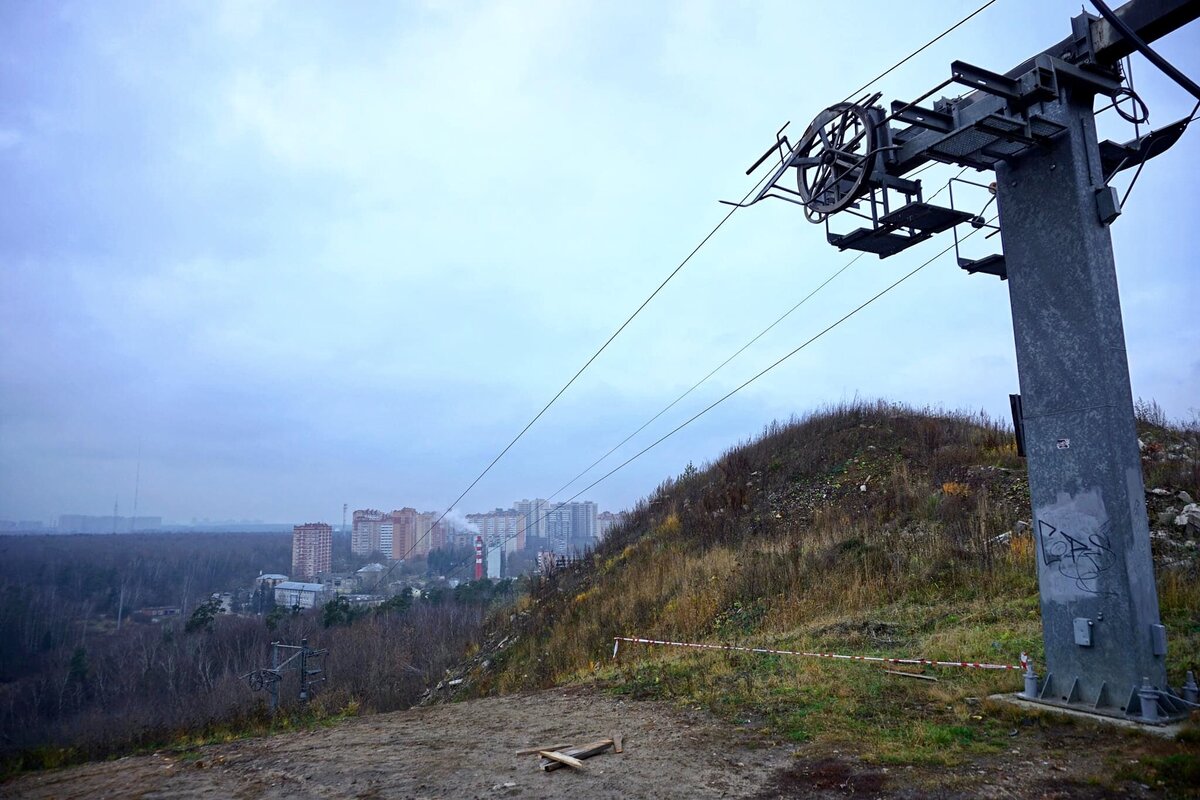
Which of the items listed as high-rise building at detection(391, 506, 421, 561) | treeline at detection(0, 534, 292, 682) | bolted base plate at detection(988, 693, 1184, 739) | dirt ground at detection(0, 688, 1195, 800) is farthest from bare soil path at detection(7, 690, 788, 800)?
high-rise building at detection(391, 506, 421, 561)

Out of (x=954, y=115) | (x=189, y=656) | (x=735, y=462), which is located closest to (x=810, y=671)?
(x=954, y=115)

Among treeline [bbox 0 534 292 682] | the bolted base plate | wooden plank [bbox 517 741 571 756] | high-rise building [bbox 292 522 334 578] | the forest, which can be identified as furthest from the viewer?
high-rise building [bbox 292 522 334 578]

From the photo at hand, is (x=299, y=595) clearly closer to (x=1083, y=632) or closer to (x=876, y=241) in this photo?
(x=876, y=241)

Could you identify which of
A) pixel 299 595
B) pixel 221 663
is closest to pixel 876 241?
pixel 221 663

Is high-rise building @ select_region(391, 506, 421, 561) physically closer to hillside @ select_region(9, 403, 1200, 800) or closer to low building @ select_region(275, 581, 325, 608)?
low building @ select_region(275, 581, 325, 608)

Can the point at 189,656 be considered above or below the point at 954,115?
below

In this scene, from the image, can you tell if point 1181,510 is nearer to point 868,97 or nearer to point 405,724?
point 868,97

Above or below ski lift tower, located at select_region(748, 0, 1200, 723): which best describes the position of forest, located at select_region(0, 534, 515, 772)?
below
